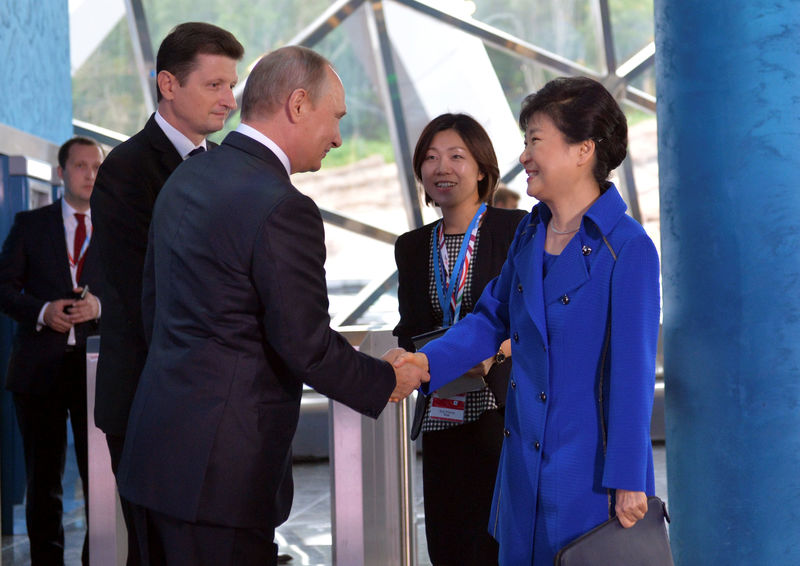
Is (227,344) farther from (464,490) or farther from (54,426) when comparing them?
(54,426)

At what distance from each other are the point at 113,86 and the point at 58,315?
17.8 ft

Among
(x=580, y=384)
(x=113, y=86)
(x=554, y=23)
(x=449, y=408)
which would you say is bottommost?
(x=449, y=408)

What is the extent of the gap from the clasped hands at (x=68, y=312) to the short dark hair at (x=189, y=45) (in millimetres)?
1871

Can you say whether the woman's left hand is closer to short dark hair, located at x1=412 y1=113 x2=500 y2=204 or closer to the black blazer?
the black blazer

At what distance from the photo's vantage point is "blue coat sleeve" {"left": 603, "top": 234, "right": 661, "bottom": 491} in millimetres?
2076

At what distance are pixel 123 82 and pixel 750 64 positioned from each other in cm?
752

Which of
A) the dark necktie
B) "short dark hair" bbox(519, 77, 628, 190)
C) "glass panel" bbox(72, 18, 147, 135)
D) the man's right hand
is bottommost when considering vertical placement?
the man's right hand

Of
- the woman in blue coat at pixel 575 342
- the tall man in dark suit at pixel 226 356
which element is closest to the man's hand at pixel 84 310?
the tall man in dark suit at pixel 226 356

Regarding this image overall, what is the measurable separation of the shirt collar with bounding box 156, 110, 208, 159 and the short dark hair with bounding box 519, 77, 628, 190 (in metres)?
1.01

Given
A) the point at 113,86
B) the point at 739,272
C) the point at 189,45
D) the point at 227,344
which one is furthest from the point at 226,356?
the point at 113,86

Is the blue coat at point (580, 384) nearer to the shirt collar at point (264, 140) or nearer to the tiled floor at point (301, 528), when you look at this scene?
the shirt collar at point (264, 140)

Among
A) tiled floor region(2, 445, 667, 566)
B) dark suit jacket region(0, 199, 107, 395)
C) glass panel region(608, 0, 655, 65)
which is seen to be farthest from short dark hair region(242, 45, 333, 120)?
glass panel region(608, 0, 655, 65)

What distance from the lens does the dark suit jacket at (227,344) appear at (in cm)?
206

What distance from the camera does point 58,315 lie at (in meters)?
4.39
